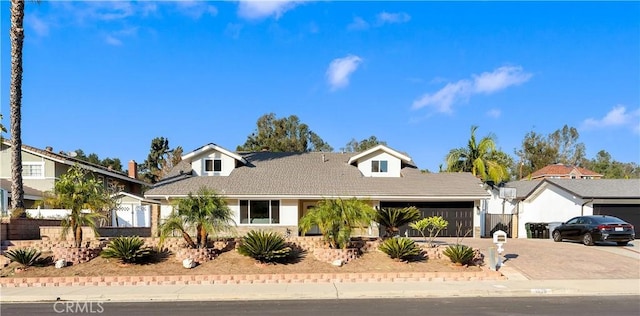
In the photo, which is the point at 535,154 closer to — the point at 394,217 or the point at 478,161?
the point at 478,161

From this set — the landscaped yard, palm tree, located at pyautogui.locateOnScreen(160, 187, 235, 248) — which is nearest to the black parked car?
the landscaped yard

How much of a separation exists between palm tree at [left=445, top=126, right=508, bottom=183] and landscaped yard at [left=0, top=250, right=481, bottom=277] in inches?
821

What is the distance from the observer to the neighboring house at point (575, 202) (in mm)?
25281

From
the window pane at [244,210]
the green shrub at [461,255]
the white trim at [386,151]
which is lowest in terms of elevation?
the green shrub at [461,255]

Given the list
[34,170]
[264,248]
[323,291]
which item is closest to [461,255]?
[323,291]

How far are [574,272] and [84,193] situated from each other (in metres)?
16.5

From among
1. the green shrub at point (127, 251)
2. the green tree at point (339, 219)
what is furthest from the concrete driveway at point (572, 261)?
the green shrub at point (127, 251)

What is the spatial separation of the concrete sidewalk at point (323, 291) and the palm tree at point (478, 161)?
70.0 ft

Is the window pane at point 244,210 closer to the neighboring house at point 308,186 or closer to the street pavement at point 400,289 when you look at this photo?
the neighboring house at point 308,186

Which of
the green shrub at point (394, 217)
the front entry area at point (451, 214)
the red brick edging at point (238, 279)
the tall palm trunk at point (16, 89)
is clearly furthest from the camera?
the front entry area at point (451, 214)

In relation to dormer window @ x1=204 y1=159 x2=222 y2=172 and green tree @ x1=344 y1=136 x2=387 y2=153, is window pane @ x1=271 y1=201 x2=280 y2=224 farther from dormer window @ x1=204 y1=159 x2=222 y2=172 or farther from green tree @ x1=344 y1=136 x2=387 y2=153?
green tree @ x1=344 y1=136 x2=387 y2=153

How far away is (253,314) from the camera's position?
380 inches

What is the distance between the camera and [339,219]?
15016mm

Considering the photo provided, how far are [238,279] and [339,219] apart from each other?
3.73 metres
